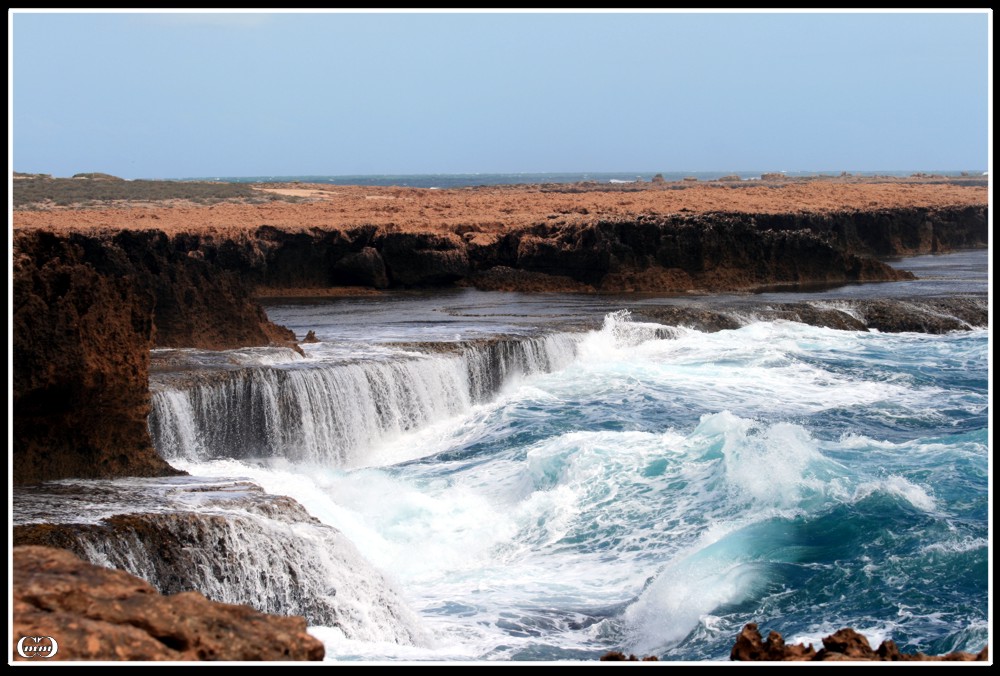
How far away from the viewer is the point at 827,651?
20.4 feet

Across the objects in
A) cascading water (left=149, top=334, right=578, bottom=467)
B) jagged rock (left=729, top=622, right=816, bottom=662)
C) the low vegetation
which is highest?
the low vegetation

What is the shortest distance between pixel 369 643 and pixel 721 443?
759 centimetres

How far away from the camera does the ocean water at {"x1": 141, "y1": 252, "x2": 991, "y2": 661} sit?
1023cm

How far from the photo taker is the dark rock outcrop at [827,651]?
19.9ft

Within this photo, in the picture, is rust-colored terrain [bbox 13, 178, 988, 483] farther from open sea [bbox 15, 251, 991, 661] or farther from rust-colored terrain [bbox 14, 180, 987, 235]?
open sea [bbox 15, 251, 991, 661]

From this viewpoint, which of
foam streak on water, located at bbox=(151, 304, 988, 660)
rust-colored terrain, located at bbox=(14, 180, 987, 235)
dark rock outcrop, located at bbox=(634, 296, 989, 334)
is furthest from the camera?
rust-colored terrain, located at bbox=(14, 180, 987, 235)

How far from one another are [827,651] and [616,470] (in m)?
8.58

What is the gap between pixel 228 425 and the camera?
15.8 metres

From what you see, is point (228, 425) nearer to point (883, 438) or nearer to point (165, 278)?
point (165, 278)

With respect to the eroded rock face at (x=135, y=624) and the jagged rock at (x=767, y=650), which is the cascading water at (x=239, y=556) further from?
the jagged rock at (x=767, y=650)

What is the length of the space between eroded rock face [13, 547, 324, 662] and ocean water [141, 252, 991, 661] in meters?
3.22

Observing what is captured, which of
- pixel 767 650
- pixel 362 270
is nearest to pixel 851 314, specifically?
pixel 362 270

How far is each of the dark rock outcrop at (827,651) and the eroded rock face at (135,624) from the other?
2.43 m

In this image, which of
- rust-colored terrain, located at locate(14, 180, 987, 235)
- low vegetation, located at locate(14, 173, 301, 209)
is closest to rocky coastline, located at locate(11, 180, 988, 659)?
rust-colored terrain, located at locate(14, 180, 987, 235)
